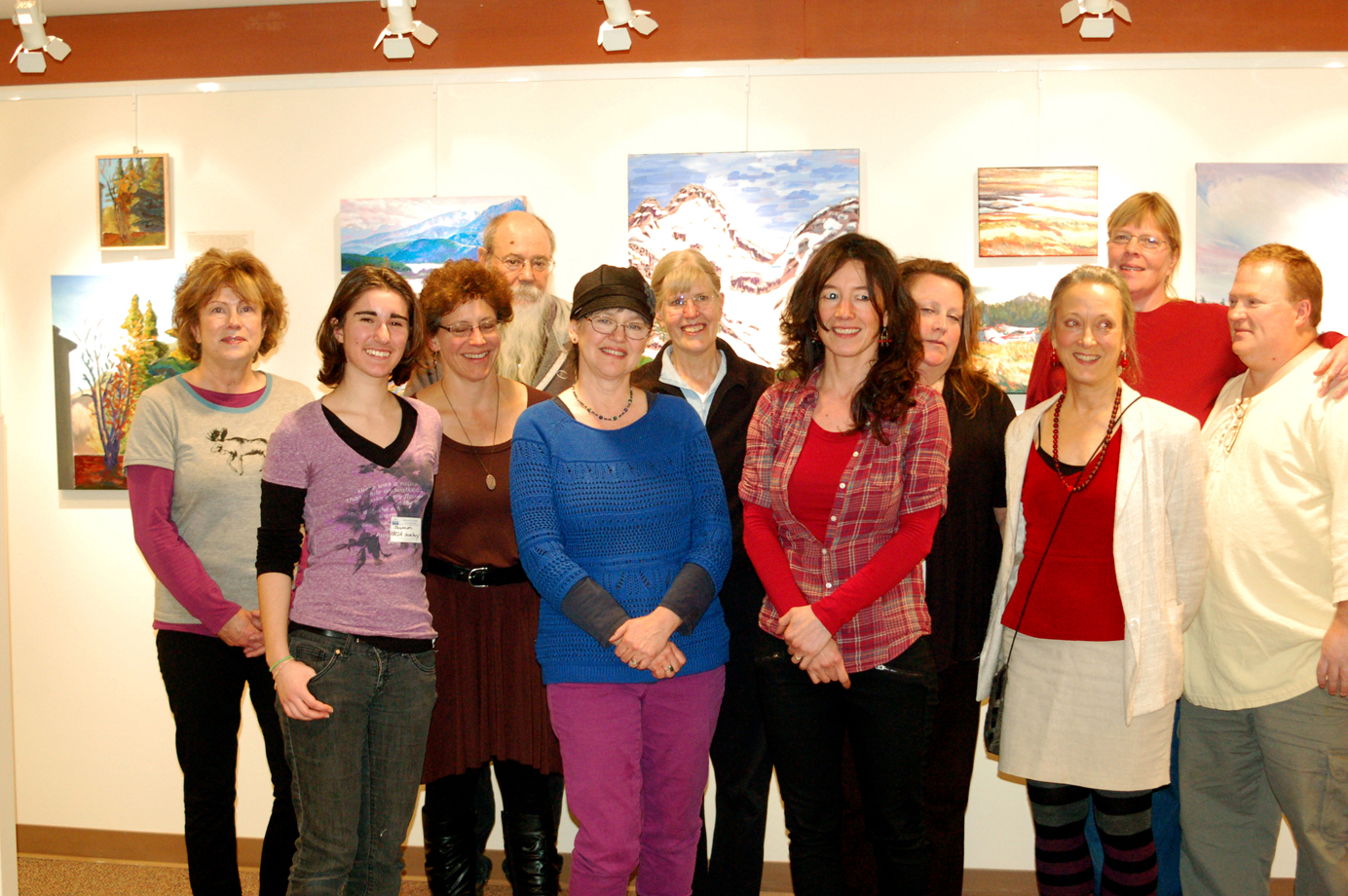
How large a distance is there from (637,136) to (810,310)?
1679 millimetres

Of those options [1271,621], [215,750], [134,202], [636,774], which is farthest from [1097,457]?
[134,202]

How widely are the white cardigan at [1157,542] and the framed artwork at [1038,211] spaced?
51.0 inches

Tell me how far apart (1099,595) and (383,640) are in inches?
72.5

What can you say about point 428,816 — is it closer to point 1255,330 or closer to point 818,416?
point 818,416

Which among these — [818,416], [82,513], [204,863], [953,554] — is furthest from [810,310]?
[82,513]

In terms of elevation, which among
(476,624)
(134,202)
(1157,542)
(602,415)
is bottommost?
(476,624)

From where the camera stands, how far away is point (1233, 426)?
2.50 meters

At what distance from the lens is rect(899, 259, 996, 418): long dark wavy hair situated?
103 inches

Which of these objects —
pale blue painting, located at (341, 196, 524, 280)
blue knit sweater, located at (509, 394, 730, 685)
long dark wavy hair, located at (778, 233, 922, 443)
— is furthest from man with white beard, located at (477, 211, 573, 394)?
long dark wavy hair, located at (778, 233, 922, 443)

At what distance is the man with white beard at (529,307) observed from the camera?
321 cm

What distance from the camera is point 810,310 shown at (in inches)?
91.3

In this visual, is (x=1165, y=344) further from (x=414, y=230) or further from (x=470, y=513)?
(x=414, y=230)

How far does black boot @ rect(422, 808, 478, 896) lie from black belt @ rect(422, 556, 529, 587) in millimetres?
724

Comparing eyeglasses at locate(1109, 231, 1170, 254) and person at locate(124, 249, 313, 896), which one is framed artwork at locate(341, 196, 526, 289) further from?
eyeglasses at locate(1109, 231, 1170, 254)
